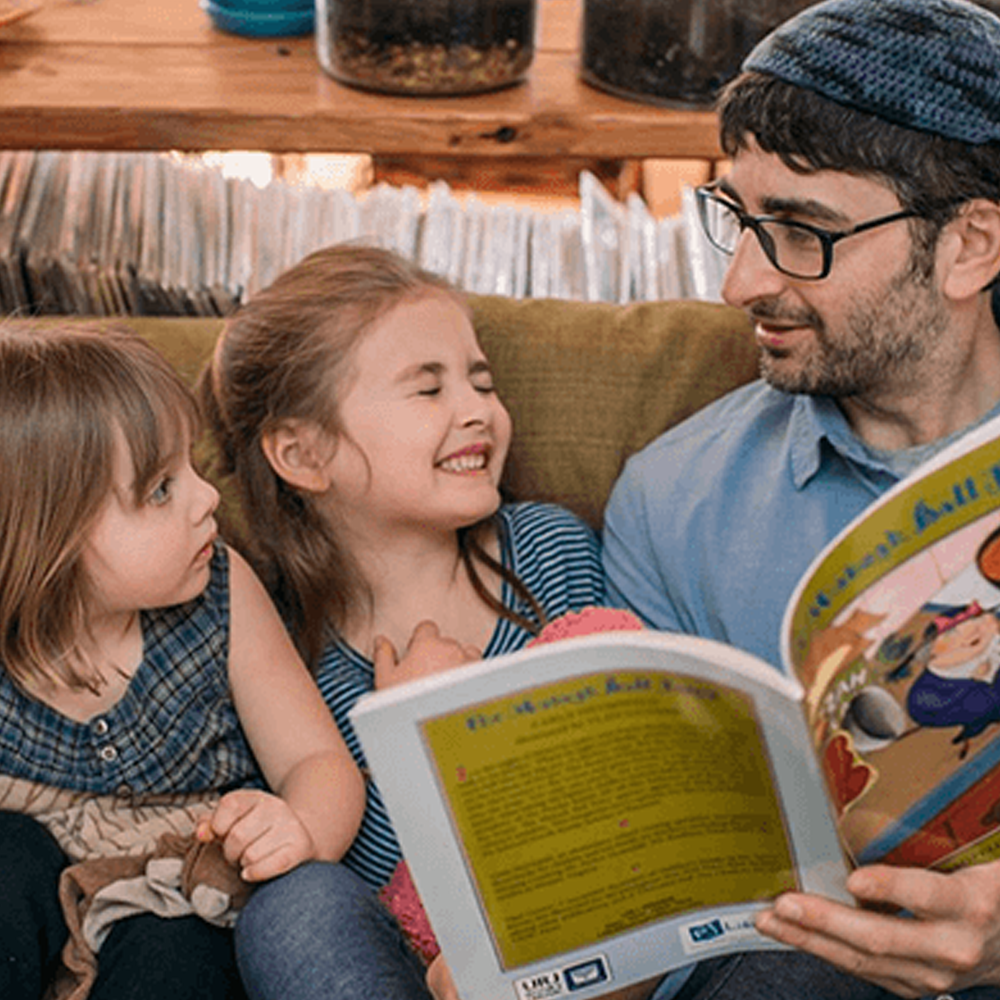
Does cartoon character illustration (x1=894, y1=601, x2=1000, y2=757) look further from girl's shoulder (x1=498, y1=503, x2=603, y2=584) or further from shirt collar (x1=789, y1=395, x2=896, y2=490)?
Answer: girl's shoulder (x1=498, y1=503, x2=603, y2=584)

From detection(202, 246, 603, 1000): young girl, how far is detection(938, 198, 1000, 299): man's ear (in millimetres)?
458

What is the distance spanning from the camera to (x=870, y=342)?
146 centimetres

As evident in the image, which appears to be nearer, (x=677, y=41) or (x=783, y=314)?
(x=783, y=314)

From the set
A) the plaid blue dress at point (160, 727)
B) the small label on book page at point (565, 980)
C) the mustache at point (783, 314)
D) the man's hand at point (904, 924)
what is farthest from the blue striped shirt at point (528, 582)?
the man's hand at point (904, 924)

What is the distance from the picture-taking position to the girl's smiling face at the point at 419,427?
1576mm

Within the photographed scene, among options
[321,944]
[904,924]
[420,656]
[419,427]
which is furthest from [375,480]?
[904,924]

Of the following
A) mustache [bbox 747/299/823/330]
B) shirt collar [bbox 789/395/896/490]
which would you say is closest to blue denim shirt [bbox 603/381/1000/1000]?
shirt collar [bbox 789/395/896/490]

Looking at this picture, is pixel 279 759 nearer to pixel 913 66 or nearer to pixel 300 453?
pixel 300 453

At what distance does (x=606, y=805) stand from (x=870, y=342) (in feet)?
1.97

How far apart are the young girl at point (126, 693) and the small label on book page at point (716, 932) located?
15.0 inches

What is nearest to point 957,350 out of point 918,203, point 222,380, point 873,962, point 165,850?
point 918,203

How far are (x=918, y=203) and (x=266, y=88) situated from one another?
78 centimetres

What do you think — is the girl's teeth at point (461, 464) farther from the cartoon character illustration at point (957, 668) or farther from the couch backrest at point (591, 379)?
the cartoon character illustration at point (957, 668)

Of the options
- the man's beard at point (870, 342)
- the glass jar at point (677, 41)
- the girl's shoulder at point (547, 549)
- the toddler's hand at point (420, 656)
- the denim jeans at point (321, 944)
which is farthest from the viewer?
the glass jar at point (677, 41)
